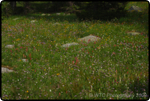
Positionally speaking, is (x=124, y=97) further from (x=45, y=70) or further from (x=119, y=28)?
(x=119, y=28)

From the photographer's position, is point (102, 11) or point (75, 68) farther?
point (102, 11)

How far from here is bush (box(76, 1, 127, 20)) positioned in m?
14.8

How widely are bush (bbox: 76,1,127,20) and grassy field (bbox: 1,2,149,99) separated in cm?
452

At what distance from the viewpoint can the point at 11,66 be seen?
6.82 meters

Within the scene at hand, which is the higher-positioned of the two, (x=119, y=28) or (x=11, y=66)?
(x=119, y=28)

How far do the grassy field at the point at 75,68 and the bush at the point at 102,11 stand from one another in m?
4.52

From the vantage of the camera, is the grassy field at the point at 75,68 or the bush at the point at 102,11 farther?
the bush at the point at 102,11

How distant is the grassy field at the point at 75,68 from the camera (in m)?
4.65

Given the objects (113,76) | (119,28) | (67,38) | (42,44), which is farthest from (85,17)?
(113,76)

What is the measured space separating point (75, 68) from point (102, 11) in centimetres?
1021

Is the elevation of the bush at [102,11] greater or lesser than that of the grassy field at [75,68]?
greater

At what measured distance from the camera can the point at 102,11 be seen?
14953 millimetres

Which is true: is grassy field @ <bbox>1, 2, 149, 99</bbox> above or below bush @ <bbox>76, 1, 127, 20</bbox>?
below

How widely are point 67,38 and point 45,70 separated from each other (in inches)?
176
